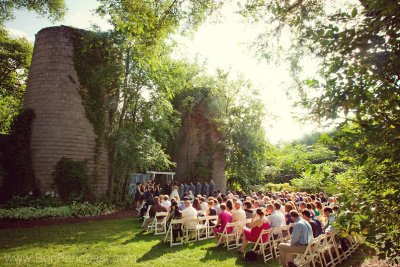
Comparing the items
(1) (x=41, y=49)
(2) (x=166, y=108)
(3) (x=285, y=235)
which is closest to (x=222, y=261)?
(3) (x=285, y=235)

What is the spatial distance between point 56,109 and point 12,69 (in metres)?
17.8

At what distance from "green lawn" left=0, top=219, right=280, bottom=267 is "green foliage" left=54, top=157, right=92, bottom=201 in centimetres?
499

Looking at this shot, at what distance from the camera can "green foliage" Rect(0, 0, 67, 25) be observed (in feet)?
51.0

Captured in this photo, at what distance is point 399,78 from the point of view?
278 centimetres

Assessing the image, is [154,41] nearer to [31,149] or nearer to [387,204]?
[387,204]

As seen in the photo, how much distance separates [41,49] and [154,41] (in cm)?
1285

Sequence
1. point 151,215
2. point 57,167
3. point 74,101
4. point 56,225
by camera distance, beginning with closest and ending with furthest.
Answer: point 151,215 → point 56,225 → point 57,167 → point 74,101

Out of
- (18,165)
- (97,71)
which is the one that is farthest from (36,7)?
(18,165)

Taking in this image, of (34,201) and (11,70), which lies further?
(11,70)

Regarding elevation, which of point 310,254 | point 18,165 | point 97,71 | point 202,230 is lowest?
point 202,230

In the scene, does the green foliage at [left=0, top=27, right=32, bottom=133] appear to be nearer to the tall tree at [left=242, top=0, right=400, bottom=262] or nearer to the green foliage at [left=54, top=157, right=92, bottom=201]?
the green foliage at [left=54, top=157, right=92, bottom=201]

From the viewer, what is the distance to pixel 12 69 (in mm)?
28906

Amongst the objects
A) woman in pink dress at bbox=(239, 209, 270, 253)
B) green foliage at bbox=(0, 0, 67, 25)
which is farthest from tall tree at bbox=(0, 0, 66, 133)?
woman in pink dress at bbox=(239, 209, 270, 253)

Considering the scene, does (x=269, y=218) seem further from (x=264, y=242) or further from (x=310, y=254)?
(x=310, y=254)
